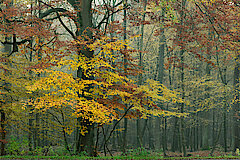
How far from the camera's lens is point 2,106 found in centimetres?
→ 1009

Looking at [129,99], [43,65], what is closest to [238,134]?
[129,99]

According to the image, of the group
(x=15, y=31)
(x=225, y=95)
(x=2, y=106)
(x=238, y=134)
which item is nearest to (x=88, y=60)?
(x=15, y=31)

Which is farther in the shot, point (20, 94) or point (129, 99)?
point (20, 94)

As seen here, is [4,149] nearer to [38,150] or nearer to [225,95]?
[38,150]

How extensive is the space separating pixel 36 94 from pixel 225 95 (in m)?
11.3

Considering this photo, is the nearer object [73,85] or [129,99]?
[73,85]

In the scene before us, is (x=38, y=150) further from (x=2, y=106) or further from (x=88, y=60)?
(x=88, y=60)

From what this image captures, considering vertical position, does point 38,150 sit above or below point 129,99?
below

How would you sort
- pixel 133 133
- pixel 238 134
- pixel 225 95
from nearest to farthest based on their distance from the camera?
1. pixel 225 95
2. pixel 238 134
3. pixel 133 133

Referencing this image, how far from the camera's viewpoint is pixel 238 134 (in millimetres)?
16797

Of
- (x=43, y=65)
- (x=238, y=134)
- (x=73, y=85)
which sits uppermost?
(x=43, y=65)

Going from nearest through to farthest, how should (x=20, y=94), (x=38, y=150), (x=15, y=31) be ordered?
(x=15, y=31) < (x=20, y=94) < (x=38, y=150)

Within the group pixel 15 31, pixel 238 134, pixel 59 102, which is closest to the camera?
pixel 59 102

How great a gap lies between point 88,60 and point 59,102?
208cm
